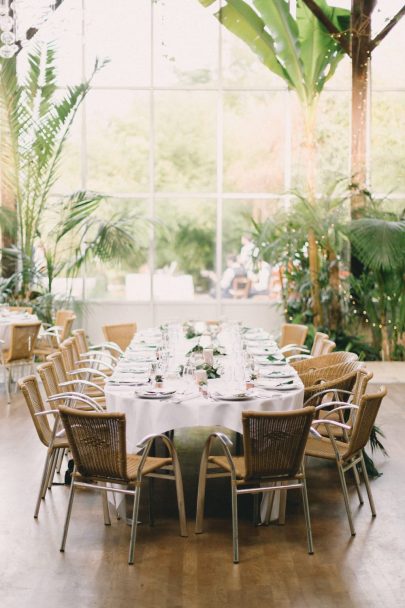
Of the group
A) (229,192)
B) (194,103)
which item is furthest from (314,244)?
(194,103)

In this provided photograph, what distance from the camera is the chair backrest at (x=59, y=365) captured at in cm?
714

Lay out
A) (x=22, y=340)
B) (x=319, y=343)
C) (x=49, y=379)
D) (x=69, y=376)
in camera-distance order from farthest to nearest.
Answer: (x=22, y=340) < (x=319, y=343) < (x=69, y=376) < (x=49, y=379)

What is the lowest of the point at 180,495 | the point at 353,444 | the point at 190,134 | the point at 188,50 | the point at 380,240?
the point at 180,495

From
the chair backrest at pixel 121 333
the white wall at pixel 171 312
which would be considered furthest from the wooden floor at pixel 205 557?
the white wall at pixel 171 312

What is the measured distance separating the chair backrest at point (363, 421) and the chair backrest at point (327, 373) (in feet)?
3.70

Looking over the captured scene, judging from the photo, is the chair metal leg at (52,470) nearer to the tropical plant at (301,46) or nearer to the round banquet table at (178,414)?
the round banquet table at (178,414)

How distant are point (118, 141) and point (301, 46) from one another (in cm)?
276

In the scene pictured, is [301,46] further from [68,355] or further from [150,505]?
[150,505]

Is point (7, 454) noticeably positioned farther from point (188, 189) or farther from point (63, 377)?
point (188, 189)

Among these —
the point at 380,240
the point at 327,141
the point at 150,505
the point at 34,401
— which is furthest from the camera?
the point at 327,141

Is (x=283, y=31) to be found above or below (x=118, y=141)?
above

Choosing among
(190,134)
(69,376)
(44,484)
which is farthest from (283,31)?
(44,484)

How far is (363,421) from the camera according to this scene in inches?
231

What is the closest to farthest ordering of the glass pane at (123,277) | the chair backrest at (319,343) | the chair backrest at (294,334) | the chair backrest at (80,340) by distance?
the chair backrest at (319,343)
the chair backrest at (80,340)
the chair backrest at (294,334)
the glass pane at (123,277)
